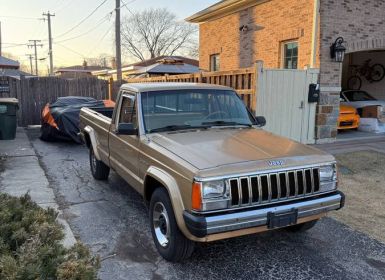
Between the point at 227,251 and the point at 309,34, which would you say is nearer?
the point at 227,251

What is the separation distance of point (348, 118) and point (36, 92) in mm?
11356

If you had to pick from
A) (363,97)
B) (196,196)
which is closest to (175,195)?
(196,196)

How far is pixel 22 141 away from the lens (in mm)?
10805

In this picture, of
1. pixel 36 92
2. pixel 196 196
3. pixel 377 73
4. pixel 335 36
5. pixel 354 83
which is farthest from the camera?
pixel 354 83

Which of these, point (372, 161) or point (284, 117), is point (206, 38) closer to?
point (284, 117)

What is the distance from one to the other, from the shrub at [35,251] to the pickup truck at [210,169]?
1.05 m

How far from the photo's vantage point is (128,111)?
496 cm

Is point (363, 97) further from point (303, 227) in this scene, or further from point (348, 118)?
point (303, 227)

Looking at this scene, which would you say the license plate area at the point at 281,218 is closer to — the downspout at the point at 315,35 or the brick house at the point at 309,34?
the brick house at the point at 309,34

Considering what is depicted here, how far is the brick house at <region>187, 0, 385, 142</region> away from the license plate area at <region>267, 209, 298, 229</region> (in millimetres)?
7533

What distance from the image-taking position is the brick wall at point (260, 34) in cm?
1116

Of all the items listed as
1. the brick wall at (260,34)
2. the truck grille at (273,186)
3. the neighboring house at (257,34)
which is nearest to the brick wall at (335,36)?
the neighboring house at (257,34)

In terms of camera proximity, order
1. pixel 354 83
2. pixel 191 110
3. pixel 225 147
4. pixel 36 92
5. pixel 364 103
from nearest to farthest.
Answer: pixel 225 147, pixel 191 110, pixel 364 103, pixel 36 92, pixel 354 83

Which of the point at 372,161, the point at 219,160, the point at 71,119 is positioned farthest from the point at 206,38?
the point at 219,160
